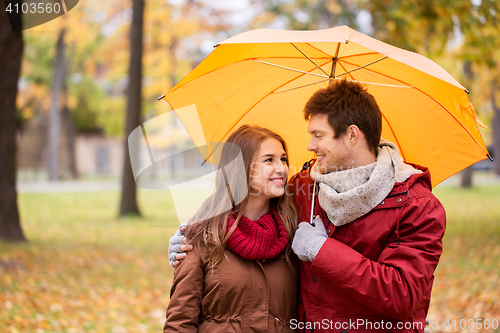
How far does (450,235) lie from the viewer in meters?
11.3

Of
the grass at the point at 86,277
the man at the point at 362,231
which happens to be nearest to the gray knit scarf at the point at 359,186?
the man at the point at 362,231

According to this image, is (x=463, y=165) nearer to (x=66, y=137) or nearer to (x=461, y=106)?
(x=461, y=106)

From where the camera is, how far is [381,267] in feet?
7.29

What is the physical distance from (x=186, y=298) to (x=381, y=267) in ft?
3.51

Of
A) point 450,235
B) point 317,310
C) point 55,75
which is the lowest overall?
point 450,235

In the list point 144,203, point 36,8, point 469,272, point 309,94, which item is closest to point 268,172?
point 309,94

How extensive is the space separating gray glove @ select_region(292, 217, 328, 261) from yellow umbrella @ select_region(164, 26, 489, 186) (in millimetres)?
861

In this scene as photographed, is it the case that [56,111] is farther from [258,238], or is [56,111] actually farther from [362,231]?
[362,231]

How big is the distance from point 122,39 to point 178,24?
519 centimetres

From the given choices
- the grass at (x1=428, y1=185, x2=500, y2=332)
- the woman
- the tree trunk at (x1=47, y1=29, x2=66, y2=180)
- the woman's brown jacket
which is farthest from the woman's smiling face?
the tree trunk at (x1=47, y1=29, x2=66, y2=180)

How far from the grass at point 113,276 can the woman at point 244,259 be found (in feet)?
5.69

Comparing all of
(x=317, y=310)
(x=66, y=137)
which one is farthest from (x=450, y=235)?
(x=66, y=137)

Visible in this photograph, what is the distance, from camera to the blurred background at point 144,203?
6.31m

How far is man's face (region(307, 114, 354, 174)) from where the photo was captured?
8.21 feet
